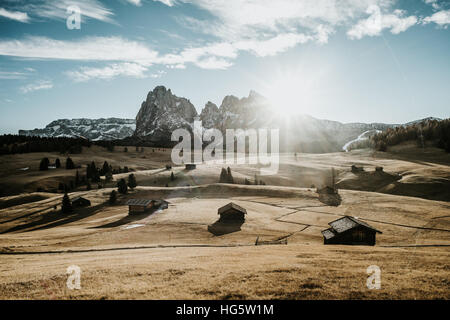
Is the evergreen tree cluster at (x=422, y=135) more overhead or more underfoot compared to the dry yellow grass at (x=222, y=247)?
more overhead

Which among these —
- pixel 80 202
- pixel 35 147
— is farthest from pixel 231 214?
pixel 35 147

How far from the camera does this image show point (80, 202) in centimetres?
7675

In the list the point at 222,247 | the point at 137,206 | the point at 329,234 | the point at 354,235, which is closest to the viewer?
the point at 222,247

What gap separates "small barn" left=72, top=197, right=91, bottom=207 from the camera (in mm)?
75750

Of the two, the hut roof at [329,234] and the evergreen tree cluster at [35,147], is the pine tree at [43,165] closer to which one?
the evergreen tree cluster at [35,147]

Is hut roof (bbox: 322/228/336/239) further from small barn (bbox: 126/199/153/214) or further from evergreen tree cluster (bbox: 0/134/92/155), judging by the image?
evergreen tree cluster (bbox: 0/134/92/155)

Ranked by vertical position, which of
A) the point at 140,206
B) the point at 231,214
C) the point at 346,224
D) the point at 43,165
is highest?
the point at 43,165

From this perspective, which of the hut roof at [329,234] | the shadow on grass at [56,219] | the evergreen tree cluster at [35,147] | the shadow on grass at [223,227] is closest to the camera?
the hut roof at [329,234]

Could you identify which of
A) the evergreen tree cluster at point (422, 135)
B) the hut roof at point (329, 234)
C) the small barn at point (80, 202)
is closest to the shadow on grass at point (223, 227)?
the hut roof at point (329, 234)

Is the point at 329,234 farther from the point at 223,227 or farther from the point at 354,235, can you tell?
the point at 223,227

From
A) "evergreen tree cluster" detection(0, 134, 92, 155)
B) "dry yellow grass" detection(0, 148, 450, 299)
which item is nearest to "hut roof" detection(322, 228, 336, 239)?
"dry yellow grass" detection(0, 148, 450, 299)

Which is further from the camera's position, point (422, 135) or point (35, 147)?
point (35, 147)

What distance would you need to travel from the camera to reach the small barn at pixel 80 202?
75.8 m

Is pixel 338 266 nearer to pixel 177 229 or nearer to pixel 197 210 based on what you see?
pixel 177 229
